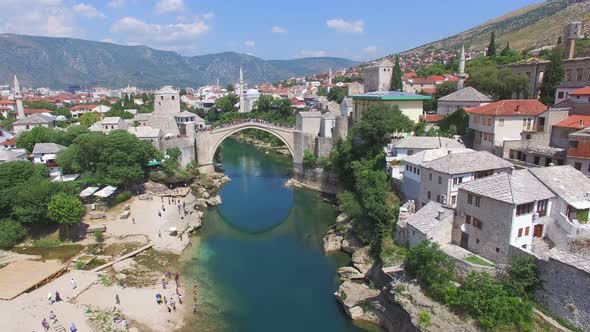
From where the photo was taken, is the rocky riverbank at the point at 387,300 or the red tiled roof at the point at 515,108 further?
the red tiled roof at the point at 515,108

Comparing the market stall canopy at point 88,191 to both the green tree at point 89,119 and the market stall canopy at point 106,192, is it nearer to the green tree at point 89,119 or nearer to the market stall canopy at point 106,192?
the market stall canopy at point 106,192

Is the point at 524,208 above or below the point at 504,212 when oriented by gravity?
above

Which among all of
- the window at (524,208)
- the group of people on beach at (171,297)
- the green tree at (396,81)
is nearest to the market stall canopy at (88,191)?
the group of people on beach at (171,297)

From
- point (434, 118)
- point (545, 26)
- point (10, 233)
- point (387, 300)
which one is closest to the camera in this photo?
point (387, 300)

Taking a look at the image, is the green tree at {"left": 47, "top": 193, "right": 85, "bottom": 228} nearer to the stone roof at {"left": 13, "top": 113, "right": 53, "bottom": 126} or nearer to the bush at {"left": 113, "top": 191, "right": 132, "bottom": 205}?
the bush at {"left": 113, "top": 191, "right": 132, "bottom": 205}

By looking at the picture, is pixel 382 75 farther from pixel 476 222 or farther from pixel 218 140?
pixel 476 222

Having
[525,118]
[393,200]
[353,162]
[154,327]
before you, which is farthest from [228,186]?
[525,118]

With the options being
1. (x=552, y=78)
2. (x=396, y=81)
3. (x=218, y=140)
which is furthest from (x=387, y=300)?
(x=396, y=81)
